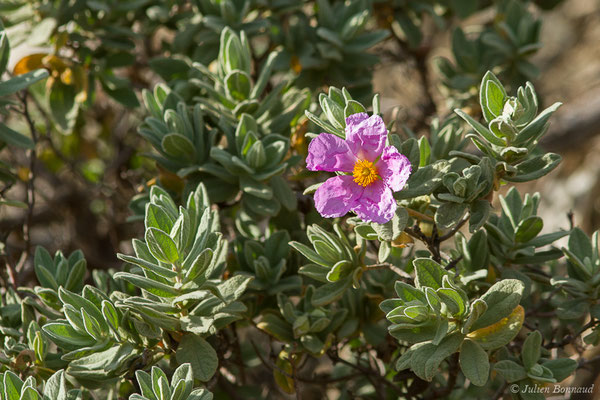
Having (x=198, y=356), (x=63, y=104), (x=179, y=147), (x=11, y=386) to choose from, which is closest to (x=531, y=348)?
(x=198, y=356)

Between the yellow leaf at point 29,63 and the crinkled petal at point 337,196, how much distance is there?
141 cm

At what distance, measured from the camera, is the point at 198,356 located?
166cm

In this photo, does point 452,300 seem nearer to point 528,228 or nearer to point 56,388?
point 528,228

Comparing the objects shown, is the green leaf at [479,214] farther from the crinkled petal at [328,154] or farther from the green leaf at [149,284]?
the green leaf at [149,284]

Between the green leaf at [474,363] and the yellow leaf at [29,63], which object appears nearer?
the green leaf at [474,363]

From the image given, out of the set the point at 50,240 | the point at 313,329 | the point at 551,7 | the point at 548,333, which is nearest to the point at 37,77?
the point at 313,329

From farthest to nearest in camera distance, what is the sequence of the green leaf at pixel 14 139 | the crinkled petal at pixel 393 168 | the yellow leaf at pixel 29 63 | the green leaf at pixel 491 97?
the yellow leaf at pixel 29 63 → the green leaf at pixel 14 139 → the green leaf at pixel 491 97 → the crinkled petal at pixel 393 168

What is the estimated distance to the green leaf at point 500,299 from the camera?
153cm

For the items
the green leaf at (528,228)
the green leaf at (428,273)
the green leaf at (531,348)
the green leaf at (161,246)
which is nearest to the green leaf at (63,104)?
the green leaf at (161,246)

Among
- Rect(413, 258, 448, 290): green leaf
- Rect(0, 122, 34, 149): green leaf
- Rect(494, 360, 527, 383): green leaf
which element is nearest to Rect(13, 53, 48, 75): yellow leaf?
Rect(0, 122, 34, 149): green leaf

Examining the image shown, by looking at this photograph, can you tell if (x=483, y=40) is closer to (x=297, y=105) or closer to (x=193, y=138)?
(x=297, y=105)

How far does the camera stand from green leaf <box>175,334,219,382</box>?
1646mm

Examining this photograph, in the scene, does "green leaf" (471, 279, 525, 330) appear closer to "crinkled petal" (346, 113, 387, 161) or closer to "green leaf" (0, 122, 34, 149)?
"crinkled petal" (346, 113, 387, 161)

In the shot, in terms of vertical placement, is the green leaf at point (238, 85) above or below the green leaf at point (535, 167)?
above
